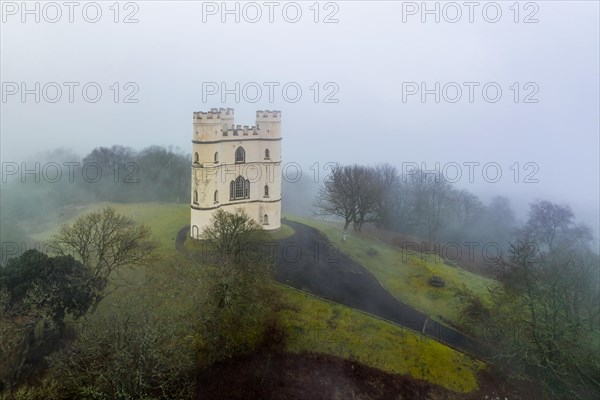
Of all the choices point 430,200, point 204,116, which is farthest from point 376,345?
point 430,200

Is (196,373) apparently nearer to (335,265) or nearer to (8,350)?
(8,350)

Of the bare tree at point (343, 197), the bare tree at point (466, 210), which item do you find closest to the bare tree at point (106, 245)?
the bare tree at point (343, 197)

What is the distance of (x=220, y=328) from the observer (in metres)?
28.0

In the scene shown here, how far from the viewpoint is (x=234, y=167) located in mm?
43688

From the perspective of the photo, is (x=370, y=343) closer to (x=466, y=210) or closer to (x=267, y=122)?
(x=267, y=122)

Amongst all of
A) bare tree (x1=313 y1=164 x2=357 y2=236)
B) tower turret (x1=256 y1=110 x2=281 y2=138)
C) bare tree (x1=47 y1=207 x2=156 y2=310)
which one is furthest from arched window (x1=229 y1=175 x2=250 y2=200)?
bare tree (x1=47 y1=207 x2=156 y2=310)

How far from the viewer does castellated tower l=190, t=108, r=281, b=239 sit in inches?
1604

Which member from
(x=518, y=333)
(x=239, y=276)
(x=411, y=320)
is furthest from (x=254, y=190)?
(x=518, y=333)

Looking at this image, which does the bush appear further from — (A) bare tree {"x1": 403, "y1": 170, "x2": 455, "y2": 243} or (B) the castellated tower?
(A) bare tree {"x1": 403, "y1": 170, "x2": 455, "y2": 243}

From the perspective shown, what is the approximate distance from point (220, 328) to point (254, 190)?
64.8 feet

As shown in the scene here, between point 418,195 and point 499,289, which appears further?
point 418,195

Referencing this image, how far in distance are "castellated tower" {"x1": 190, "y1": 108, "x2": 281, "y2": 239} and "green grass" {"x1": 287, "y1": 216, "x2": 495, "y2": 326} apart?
8.48 m

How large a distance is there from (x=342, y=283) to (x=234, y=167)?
1603 centimetres

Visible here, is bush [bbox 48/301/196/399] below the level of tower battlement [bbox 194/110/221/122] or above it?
below
